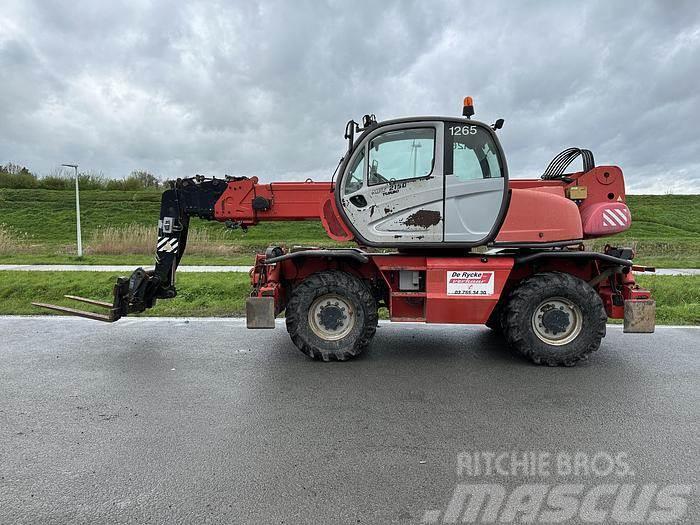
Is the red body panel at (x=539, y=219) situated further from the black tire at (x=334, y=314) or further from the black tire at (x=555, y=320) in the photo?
the black tire at (x=334, y=314)

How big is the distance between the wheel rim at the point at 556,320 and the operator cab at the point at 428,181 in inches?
40.5

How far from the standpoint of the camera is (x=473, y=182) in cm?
534

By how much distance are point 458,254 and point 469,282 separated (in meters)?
0.52

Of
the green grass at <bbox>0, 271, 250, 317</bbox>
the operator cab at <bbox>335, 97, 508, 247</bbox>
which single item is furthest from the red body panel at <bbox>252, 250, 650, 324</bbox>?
the green grass at <bbox>0, 271, 250, 317</bbox>

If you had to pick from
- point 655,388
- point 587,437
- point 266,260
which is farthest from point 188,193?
point 655,388

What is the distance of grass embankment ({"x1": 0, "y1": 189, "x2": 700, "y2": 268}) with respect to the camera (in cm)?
1609

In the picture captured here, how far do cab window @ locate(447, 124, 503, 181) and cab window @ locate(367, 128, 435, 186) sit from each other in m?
0.29

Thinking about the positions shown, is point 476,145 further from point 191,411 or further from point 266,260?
point 191,411

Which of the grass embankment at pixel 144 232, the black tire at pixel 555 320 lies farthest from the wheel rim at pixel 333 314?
the grass embankment at pixel 144 232

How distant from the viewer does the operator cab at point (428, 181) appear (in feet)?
17.5

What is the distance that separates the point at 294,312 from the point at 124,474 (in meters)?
2.69

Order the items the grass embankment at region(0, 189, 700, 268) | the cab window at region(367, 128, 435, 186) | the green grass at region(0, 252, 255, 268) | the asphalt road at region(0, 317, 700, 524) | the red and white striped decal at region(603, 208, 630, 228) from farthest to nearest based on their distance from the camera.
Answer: the grass embankment at region(0, 189, 700, 268), the green grass at region(0, 252, 255, 268), the red and white striped decal at region(603, 208, 630, 228), the cab window at region(367, 128, 435, 186), the asphalt road at region(0, 317, 700, 524)

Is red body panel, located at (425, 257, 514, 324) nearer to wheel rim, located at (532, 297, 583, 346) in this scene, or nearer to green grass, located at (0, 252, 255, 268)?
wheel rim, located at (532, 297, 583, 346)

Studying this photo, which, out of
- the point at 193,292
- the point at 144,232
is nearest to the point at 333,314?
the point at 193,292
